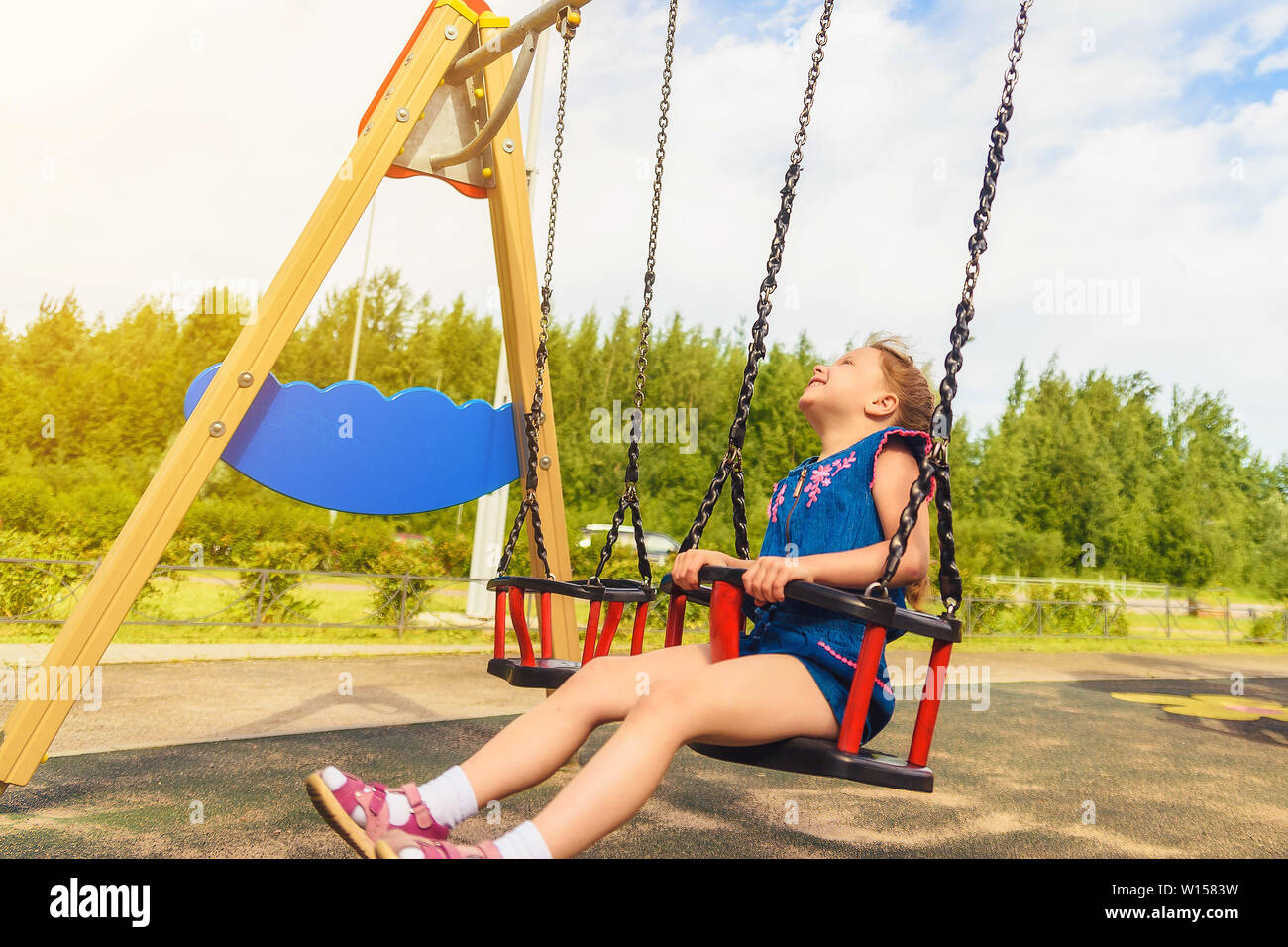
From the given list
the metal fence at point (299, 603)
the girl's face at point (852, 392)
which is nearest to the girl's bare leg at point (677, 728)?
the girl's face at point (852, 392)

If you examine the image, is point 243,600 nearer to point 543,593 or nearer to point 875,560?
point 543,593

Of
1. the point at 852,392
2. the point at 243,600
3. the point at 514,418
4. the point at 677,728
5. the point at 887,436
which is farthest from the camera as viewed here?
the point at 243,600

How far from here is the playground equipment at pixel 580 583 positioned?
2818 millimetres

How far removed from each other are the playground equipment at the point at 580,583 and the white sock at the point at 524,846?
0.96 metres

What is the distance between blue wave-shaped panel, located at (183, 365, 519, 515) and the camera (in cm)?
346

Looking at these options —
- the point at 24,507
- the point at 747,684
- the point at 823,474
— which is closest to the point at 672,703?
the point at 747,684

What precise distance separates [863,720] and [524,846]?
2.51 ft

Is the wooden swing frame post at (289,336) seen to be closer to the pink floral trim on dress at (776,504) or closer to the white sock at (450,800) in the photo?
the pink floral trim on dress at (776,504)

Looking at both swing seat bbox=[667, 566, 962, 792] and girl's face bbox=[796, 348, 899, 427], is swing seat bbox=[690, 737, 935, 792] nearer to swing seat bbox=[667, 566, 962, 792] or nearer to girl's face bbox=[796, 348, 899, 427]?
swing seat bbox=[667, 566, 962, 792]

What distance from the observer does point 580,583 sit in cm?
304

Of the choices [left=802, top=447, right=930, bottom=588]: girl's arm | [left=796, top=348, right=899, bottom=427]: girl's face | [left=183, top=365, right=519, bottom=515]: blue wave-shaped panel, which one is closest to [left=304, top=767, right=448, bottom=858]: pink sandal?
[left=802, top=447, right=930, bottom=588]: girl's arm

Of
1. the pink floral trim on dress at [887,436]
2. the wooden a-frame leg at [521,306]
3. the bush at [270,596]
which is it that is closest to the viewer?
the pink floral trim on dress at [887,436]
